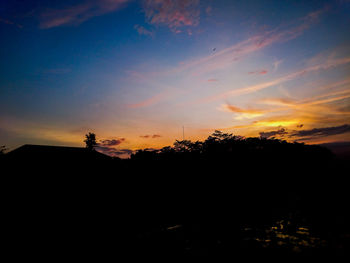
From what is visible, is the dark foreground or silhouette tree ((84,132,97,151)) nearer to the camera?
the dark foreground

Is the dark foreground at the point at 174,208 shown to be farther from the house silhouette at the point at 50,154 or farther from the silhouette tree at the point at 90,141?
the silhouette tree at the point at 90,141

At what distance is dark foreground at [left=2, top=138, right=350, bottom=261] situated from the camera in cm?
519

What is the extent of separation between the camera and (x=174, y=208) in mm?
11297

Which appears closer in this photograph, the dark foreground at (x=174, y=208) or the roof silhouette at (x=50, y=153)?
the dark foreground at (x=174, y=208)

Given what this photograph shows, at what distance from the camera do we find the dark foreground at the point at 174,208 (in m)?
5.19

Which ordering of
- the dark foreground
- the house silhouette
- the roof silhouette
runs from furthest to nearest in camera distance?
the roof silhouette
the house silhouette
the dark foreground

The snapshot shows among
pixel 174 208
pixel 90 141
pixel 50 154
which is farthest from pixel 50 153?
pixel 90 141

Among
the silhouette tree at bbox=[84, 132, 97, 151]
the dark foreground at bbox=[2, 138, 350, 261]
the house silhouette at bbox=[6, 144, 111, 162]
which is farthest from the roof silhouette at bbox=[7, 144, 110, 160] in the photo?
the silhouette tree at bbox=[84, 132, 97, 151]

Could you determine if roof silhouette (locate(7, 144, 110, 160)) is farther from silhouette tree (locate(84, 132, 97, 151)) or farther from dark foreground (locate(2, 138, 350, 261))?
silhouette tree (locate(84, 132, 97, 151))

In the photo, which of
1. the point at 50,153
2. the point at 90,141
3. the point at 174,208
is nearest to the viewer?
the point at 174,208

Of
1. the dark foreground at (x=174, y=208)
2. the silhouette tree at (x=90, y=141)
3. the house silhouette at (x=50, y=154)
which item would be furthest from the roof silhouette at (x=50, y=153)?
the silhouette tree at (x=90, y=141)

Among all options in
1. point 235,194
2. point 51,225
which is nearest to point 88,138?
point 51,225

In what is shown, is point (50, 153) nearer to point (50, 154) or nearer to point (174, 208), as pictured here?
point (50, 154)

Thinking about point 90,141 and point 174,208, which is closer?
point 174,208
